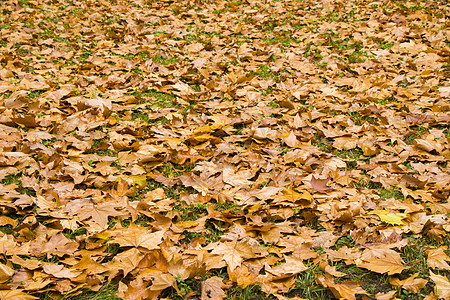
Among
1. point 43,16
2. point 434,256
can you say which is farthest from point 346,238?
point 43,16

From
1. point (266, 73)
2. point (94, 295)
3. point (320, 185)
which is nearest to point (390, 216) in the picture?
point (320, 185)

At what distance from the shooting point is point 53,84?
3.81 meters

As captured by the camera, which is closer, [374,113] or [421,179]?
[421,179]

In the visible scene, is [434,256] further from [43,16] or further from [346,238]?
[43,16]

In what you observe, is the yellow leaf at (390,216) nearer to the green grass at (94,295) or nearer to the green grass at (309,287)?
the green grass at (309,287)

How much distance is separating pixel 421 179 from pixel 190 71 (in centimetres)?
280

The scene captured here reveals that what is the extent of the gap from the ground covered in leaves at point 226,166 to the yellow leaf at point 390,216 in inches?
0.6

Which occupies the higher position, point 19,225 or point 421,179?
point 19,225

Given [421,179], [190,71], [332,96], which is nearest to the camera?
[421,179]

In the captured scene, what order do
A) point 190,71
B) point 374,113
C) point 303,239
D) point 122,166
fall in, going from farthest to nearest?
point 190,71 < point 374,113 < point 122,166 < point 303,239

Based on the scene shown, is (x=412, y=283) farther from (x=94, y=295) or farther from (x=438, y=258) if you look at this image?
(x=94, y=295)

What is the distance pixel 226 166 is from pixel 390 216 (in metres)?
1.18

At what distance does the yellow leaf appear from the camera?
207 cm

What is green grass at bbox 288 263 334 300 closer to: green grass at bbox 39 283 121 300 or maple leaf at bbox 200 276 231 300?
maple leaf at bbox 200 276 231 300
